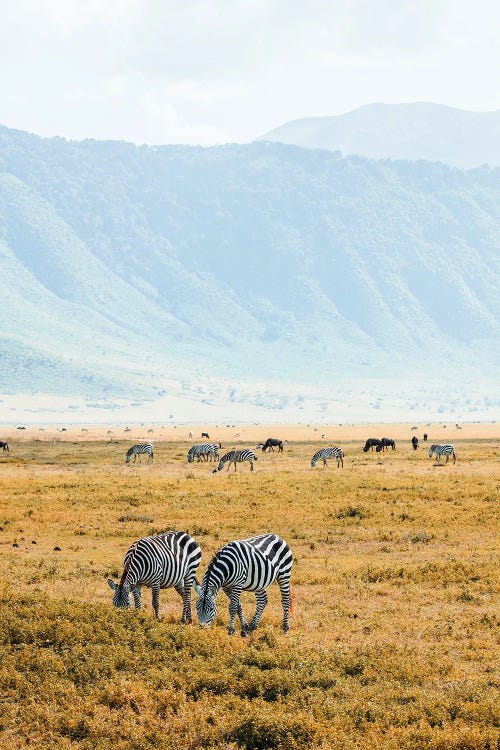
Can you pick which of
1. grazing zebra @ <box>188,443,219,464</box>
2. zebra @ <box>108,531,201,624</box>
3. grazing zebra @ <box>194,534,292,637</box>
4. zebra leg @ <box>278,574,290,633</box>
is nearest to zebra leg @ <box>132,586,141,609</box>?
zebra @ <box>108,531,201,624</box>

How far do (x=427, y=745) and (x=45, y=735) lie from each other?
4949mm

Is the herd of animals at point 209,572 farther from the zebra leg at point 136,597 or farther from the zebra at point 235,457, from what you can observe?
the zebra at point 235,457

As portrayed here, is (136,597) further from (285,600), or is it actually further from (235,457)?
(235,457)

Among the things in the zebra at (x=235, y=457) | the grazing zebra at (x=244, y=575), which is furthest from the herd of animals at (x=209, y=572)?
the zebra at (x=235, y=457)

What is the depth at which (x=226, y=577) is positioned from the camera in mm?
17016

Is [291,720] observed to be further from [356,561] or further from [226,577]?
[356,561]

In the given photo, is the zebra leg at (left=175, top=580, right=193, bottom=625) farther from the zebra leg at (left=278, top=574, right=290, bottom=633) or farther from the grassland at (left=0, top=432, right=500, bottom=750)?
the zebra leg at (left=278, top=574, right=290, bottom=633)

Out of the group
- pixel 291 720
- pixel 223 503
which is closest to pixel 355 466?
pixel 223 503

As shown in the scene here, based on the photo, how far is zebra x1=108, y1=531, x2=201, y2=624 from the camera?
17875 millimetres

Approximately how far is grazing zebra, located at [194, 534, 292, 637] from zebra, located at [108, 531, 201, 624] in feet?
2.44

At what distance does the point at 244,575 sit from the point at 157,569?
1.64 m

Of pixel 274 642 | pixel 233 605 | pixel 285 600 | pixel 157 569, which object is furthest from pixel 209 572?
pixel 285 600

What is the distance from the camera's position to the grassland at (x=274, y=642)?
1307 cm

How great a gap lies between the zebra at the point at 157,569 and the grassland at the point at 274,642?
2.33 ft
